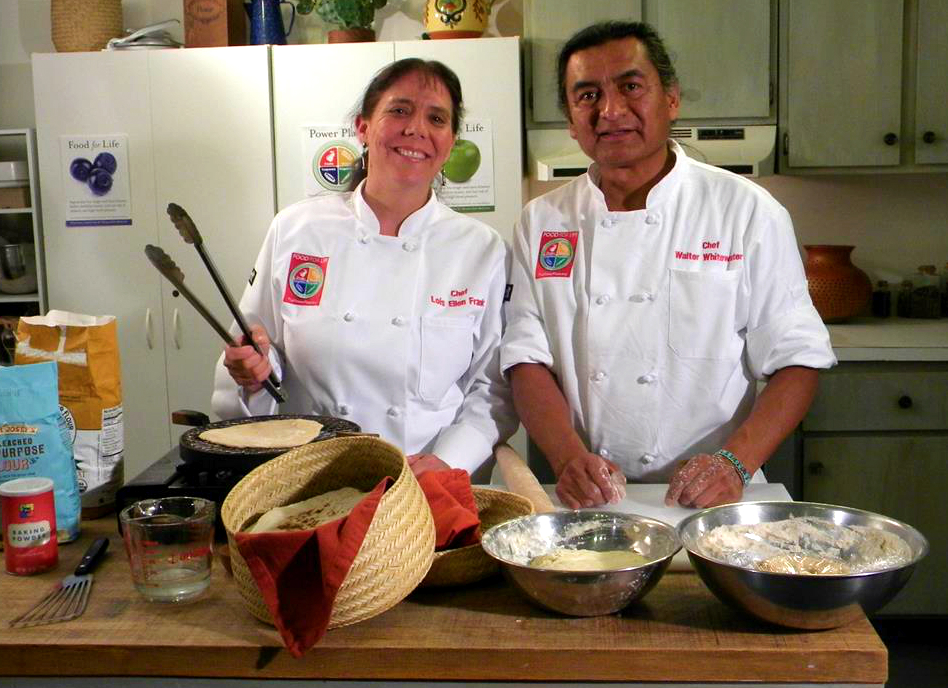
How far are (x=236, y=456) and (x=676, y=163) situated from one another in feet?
3.35

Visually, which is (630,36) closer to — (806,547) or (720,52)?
(806,547)

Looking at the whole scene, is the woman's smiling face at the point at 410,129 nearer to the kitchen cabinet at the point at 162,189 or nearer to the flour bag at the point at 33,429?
the flour bag at the point at 33,429

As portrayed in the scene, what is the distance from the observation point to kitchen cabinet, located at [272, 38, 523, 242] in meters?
3.10

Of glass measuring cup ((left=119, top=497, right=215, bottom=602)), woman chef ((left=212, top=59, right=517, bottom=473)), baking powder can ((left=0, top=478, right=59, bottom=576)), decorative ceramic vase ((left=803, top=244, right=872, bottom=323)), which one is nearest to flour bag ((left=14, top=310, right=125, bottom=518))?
baking powder can ((left=0, top=478, right=59, bottom=576))

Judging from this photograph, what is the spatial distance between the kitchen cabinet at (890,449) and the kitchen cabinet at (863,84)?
29.1 inches

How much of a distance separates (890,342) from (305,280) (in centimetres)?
182

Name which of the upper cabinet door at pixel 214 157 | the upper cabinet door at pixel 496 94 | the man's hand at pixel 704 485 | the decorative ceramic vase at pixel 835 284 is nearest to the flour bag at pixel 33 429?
the man's hand at pixel 704 485

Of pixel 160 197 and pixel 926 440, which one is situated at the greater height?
pixel 160 197

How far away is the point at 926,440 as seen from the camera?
114 inches

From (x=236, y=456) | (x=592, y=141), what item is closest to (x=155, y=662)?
Answer: (x=236, y=456)

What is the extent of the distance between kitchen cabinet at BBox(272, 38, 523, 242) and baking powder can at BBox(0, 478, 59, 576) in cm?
203

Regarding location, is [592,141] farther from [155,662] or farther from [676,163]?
[155,662]

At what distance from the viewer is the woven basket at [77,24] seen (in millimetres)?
3332

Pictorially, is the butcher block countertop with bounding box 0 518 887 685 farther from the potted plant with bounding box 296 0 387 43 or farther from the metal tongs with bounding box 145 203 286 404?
the potted plant with bounding box 296 0 387 43
